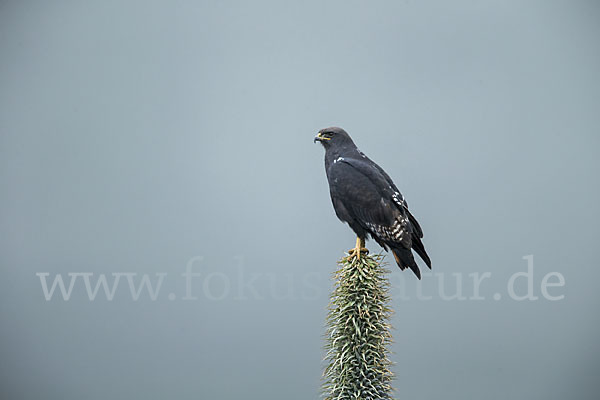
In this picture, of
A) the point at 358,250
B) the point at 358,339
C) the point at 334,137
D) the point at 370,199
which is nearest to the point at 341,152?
the point at 334,137

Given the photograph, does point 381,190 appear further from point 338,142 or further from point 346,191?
point 338,142

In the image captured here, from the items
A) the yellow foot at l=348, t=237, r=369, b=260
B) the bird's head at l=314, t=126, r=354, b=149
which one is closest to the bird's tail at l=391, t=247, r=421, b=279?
the yellow foot at l=348, t=237, r=369, b=260

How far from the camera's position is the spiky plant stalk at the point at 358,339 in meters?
2.55

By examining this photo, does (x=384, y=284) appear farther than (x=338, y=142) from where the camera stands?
No

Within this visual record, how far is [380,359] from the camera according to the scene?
2.57m

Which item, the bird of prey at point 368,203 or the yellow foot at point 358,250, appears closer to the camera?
the yellow foot at point 358,250

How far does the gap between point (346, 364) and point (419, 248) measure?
3.05 feet

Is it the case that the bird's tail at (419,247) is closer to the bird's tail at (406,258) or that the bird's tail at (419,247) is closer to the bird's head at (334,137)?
the bird's tail at (406,258)

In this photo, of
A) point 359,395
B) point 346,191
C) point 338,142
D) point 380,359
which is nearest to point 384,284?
point 380,359

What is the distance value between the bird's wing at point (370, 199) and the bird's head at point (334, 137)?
0.13 metres

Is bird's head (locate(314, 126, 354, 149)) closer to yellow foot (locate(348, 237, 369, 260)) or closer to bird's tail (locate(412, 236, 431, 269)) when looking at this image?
yellow foot (locate(348, 237, 369, 260))

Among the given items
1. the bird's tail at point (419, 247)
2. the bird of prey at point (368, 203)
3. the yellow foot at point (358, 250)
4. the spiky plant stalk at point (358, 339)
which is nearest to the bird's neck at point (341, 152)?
the bird of prey at point (368, 203)

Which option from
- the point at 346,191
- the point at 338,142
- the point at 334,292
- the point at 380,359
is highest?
the point at 338,142

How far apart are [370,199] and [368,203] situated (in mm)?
27
